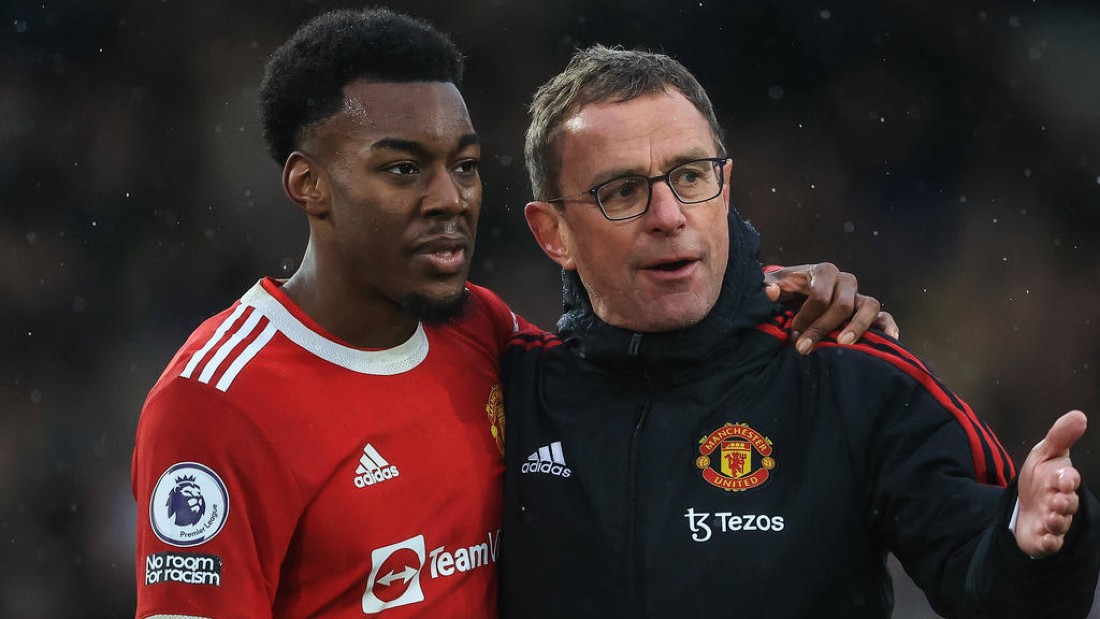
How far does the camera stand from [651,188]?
2938mm

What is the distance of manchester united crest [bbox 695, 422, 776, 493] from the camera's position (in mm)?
2742

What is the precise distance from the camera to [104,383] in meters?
7.19

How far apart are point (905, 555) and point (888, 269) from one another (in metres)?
4.70

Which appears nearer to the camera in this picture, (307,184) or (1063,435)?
(1063,435)

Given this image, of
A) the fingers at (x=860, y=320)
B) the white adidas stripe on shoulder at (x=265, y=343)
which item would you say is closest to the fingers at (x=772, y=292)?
the fingers at (x=860, y=320)

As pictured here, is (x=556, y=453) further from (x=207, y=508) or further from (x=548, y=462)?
(x=207, y=508)

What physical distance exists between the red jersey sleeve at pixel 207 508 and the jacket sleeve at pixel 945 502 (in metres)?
1.28

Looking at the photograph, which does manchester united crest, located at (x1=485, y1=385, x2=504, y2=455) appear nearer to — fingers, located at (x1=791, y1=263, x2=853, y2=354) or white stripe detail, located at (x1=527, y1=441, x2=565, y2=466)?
white stripe detail, located at (x1=527, y1=441, x2=565, y2=466)

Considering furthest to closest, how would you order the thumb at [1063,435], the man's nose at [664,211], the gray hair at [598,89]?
the gray hair at [598,89] < the man's nose at [664,211] < the thumb at [1063,435]

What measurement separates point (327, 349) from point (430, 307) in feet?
0.86

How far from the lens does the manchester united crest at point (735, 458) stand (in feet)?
9.00

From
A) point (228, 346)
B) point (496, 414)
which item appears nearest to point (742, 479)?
point (496, 414)

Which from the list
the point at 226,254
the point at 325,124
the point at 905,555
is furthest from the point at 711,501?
the point at 226,254

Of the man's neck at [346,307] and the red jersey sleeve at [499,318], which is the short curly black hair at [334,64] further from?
the red jersey sleeve at [499,318]
